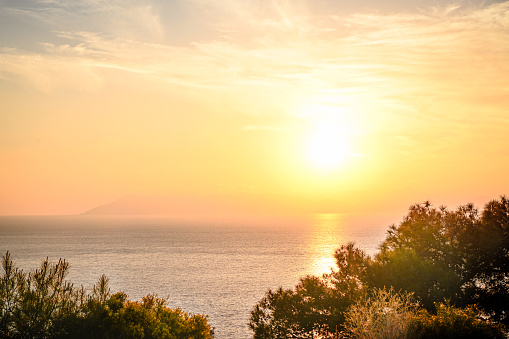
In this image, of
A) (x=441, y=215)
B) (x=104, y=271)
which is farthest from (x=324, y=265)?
(x=441, y=215)

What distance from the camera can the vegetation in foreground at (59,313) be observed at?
19812 millimetres

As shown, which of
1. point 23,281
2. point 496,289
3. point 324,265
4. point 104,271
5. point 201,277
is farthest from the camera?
point 324,265

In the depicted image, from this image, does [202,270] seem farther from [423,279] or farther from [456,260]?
[423,279]

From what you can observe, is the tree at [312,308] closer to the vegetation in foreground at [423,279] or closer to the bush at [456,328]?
the vegetation in foreground at [423,279]

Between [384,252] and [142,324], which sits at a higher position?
[384,252]

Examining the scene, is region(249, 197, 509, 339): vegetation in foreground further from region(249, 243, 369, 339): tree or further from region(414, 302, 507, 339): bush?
region(414, 302, 507, 339): bush

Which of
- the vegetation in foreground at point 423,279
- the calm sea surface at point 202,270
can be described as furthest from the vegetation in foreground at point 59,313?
the calm sea surface at point 202,270

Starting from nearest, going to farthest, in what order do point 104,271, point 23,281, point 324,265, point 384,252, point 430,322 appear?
point 430,322, point 23,281, point 384,252, point 104,271, point 324,265

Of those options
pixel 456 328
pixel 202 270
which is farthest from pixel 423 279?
pixel 202 270

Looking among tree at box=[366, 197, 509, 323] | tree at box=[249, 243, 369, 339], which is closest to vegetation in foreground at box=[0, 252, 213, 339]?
tree at box=[249, 243, 369, 339]

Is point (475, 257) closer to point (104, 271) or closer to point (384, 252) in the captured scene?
point (384, 252)

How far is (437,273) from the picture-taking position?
25.1 metres

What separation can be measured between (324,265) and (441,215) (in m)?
92.4

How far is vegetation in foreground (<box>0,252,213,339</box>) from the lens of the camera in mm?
19812
